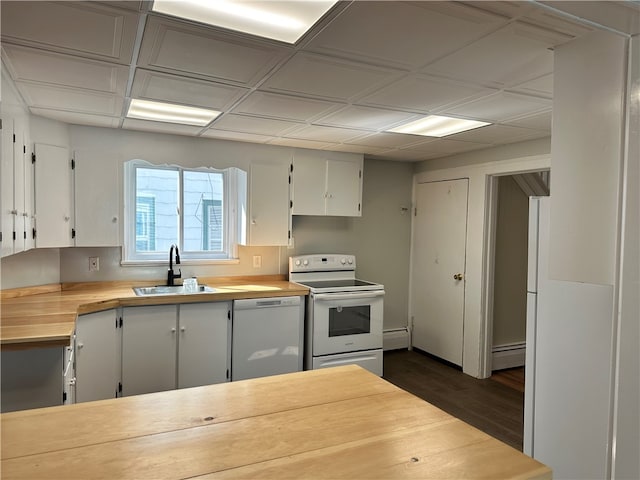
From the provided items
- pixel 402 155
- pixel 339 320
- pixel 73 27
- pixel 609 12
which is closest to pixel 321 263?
pixel 339 320

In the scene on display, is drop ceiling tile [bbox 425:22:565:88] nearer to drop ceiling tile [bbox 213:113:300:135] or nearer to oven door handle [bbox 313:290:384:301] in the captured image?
drop ceiling tile [bbox 213:113:300:135]

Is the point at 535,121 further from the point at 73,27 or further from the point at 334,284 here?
the point at 73,27

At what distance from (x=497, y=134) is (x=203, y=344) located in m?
2.79

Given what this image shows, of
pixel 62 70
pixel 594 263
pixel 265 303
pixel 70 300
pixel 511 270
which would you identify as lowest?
pixel 265 303

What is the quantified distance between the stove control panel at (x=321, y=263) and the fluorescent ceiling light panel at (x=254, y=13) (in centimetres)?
277

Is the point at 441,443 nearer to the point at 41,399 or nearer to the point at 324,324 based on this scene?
the point at 41,399

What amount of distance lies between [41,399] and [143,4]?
74.9 inches

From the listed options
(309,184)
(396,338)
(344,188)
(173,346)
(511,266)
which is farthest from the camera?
(396,338)

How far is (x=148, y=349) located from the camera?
323 centimetres

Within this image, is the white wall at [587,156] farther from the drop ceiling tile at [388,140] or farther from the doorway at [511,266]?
the doorway at [511,266]

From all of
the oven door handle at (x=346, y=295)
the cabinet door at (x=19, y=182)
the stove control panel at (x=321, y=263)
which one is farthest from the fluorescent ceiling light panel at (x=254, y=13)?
the stove control panel at (x=321, y=263)

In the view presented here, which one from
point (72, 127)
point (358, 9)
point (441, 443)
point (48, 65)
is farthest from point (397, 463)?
point (72, 127)

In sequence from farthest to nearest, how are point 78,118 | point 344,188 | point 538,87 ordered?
point 344,188 → point 78,118 → point 538,87

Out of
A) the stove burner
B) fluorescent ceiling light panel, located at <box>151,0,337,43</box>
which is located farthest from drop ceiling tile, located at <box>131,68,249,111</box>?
the stove burner
